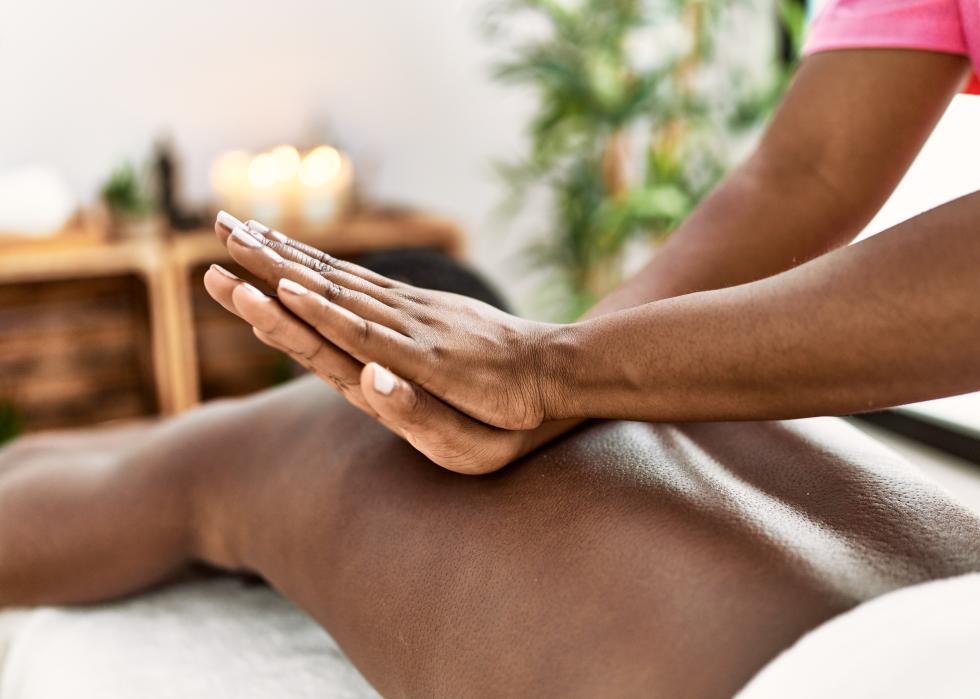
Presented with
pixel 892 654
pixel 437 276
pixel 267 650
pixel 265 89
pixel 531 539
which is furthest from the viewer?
pixel 265 89

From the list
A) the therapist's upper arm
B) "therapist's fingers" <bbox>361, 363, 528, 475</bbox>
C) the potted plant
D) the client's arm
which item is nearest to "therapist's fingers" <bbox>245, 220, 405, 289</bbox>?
the client's arm

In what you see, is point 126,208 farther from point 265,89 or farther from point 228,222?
point 228,222

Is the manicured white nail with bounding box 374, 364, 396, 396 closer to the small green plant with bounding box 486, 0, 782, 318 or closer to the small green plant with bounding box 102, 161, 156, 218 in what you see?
the small green plant with bounding box 486, 0, 782, 318

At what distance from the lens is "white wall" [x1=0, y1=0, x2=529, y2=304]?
2730mm

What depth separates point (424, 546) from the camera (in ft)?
2.29

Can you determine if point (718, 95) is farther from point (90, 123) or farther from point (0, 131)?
point (0, 131)

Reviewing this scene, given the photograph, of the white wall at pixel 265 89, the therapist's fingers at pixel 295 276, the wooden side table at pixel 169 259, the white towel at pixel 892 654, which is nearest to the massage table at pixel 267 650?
the white towel at pixel 892 654

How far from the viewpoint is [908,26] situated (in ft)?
3.02

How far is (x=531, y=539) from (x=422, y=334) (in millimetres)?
183

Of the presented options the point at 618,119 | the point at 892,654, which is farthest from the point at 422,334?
the point at 618,119

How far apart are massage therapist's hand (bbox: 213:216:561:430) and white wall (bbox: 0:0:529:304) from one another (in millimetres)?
2344

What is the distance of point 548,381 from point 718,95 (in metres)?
2.36

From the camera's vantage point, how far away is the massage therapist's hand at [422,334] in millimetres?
689

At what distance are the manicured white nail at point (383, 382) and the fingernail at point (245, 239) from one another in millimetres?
154
